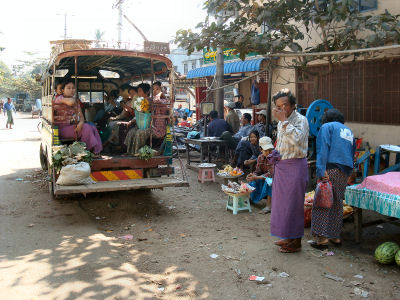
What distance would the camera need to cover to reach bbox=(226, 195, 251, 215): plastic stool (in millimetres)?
6730

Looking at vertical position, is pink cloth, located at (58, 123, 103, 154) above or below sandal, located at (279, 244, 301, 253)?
above

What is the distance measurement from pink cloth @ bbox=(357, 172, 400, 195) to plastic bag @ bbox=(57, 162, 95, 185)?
3965mm

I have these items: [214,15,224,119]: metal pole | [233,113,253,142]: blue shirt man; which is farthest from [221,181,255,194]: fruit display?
[214,15,224,119]: metal pole

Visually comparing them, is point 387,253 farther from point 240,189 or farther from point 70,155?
point 70,155

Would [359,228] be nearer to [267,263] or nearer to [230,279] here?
[267,263]

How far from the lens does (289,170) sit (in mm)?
4602

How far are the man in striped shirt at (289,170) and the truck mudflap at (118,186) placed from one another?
2.16 meters

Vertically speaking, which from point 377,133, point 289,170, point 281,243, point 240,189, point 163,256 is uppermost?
point 377,133

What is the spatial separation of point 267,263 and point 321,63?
735 cm

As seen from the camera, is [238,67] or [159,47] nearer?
[238,67]

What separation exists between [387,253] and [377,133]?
5415 millimetres

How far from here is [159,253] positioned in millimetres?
4996

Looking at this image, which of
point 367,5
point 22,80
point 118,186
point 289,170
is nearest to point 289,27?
point 367,5

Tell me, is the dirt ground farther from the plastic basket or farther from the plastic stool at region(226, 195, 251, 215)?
the plastic basket
